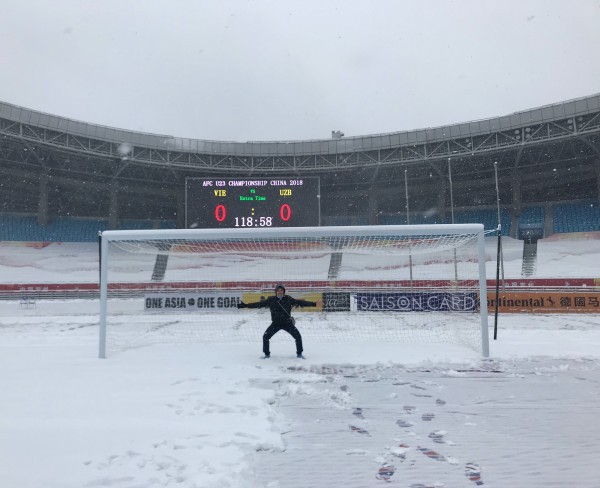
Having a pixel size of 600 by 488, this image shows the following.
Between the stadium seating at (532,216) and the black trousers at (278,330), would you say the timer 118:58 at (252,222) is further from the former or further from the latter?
the stadium seating at (532,216)

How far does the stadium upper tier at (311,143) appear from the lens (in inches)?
980

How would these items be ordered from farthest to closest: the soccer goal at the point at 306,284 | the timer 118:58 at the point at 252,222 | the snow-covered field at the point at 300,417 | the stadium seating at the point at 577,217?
1. the stadium seating at the point at 577,217
2. the timer 118:58 at the point at 252,222
3. the soccer goal at the point at 306,284
4. the snow-covered field at the point at 300,417

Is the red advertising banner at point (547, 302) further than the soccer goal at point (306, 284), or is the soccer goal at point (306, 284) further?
the red advertising banner at point (547, 302)

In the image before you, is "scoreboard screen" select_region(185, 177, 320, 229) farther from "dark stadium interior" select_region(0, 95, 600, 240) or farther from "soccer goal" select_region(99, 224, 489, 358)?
"dark stadium interior" select_region(0, 95, 600, 240)

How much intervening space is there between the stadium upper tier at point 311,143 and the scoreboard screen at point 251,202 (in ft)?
37.1

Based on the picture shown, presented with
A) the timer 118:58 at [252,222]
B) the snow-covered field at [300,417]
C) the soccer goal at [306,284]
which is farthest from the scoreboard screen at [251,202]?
the snow-covered field at [300,417]

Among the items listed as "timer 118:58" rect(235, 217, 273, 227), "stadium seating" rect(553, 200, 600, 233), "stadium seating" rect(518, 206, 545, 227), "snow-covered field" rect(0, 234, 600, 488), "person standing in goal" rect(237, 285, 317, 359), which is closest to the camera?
"snow-covered field" rect(0, 234, 600, 488)

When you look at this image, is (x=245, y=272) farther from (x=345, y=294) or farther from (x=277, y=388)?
(x=277, y=388)

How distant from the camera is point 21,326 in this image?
1270 cm

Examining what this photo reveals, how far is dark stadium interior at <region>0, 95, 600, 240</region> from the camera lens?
2588cm

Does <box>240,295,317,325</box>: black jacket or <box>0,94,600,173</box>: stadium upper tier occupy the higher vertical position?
<box>0,94,600,173</box>: stadium upper tier

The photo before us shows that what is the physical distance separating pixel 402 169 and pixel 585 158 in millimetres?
13233

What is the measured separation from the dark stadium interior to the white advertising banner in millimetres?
14224

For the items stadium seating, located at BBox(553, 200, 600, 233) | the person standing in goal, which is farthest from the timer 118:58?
stadium seating, located at BBox(553, 200, 600, 233)
